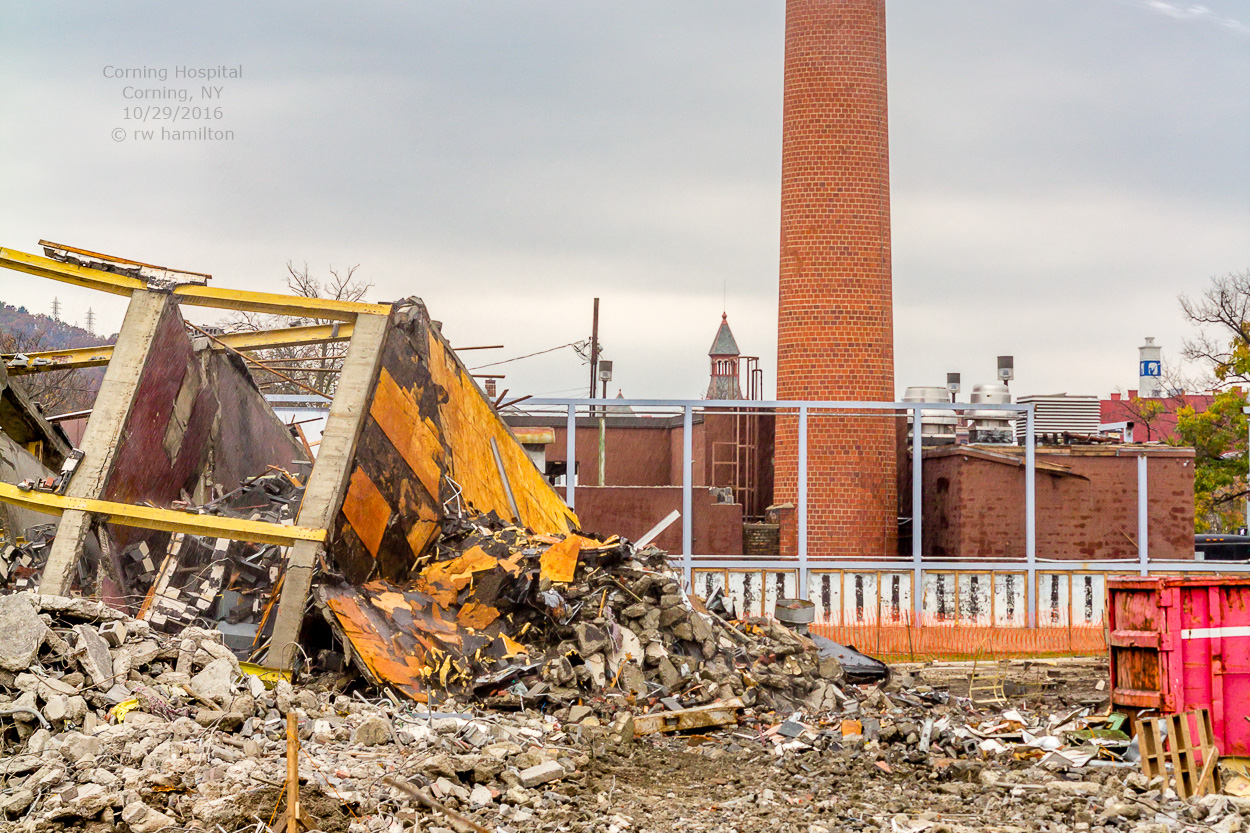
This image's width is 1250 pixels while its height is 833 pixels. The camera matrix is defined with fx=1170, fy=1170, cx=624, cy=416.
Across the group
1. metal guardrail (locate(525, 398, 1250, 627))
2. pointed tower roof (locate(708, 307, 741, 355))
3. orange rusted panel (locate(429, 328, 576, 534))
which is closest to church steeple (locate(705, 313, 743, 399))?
pointed tower roof (locate(708, 307, 741, 355))

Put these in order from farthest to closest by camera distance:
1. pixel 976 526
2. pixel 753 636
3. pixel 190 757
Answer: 1. pixel 976 526
2. pixel 753 636
3. pixel 190 757

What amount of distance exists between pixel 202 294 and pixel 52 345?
31.6 m

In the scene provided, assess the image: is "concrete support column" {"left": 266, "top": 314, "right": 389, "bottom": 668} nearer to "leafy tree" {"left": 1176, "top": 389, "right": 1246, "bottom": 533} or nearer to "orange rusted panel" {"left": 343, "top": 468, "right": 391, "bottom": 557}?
"orange rusted panel" {"left": 343, "top": 468, "right": 391, "bottom": 557}

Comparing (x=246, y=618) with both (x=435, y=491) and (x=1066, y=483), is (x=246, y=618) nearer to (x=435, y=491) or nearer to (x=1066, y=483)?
(x=435, y=491)

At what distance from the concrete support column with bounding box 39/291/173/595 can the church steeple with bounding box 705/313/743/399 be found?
15502mm

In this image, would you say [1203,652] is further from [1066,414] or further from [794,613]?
[1066,414]

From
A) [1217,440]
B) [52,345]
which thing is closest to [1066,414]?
[1217,440]

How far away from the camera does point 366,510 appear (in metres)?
9.06

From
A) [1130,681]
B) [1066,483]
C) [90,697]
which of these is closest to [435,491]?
[90,697]

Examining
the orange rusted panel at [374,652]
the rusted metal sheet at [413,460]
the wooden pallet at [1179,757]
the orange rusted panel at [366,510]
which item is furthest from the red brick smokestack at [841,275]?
the orange rusted panel at [374,652]

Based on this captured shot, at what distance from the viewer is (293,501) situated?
1007cm

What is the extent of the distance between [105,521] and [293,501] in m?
1.79

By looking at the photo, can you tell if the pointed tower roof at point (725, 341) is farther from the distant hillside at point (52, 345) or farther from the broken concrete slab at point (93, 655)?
the broken concrete slab at point (93, 655)

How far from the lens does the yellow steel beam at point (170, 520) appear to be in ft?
27.3
